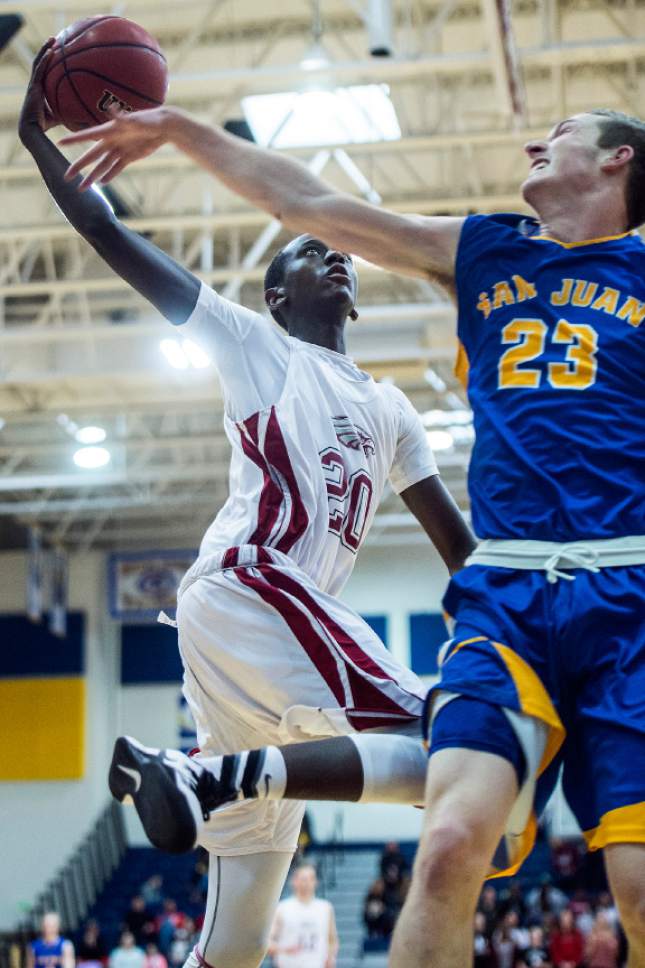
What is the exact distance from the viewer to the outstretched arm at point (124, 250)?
3693 mm

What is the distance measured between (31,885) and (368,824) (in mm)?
5788

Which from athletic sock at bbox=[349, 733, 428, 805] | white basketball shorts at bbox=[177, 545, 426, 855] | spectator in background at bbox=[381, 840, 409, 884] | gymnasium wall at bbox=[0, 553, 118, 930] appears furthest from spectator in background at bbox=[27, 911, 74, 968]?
athletic sock at bbox=[349, 733, 428, 805]

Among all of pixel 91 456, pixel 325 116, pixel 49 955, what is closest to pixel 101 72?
pixel 325 116

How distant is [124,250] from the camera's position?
3.69 m

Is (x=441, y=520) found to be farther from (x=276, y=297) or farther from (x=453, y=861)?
(x=453, y=861)

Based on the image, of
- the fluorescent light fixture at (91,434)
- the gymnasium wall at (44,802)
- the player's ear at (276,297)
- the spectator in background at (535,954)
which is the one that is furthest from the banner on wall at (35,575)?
the player's ear at (276,297)

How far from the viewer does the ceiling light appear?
15141mm

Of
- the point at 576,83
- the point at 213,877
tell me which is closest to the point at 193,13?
the point at 576,83

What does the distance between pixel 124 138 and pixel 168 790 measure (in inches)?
54.6

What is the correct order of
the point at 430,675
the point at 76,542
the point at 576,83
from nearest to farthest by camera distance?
the point at 576,83, the point at 430,675, the point at 76,542

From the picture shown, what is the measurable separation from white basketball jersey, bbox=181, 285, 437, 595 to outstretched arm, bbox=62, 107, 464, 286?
671mm

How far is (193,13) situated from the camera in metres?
12.0

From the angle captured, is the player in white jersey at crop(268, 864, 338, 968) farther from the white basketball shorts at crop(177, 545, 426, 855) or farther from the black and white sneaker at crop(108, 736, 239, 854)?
the black and white sneaker at crop(108, 736, 239, 854)

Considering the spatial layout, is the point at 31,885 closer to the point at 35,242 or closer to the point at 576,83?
the point at 35,242
